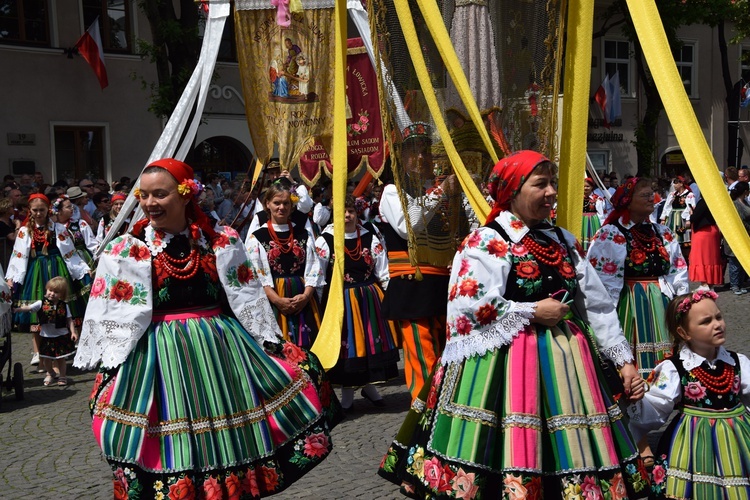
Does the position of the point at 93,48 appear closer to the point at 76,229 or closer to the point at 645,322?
the point at 76,229

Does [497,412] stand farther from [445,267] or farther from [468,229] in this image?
[445,267]

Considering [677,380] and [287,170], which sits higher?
[287,170]

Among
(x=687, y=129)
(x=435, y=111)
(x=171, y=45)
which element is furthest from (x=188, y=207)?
(x=171, y=45)

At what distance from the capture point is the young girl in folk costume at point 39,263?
9055 mm

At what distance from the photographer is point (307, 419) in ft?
14.0

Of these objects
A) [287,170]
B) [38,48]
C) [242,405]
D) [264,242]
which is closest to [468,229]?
[242,405]

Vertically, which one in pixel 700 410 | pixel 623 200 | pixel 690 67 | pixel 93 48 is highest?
pixel 690 67

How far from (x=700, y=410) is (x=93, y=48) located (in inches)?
642

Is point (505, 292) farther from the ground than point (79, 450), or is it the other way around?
point (505, 292)

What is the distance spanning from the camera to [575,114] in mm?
4078

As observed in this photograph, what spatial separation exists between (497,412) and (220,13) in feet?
18.9

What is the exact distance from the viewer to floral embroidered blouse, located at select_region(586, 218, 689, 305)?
19.8ft

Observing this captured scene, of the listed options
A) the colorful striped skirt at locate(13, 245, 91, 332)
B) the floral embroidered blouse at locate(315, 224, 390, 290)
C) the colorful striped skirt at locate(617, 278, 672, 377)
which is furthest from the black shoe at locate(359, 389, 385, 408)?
the colorful striped skirt at locate(13, 245, 91, 332)

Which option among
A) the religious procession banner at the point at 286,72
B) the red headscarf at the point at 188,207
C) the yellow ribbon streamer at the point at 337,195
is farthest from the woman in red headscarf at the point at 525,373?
the religious procession banner at the point at 286,72
